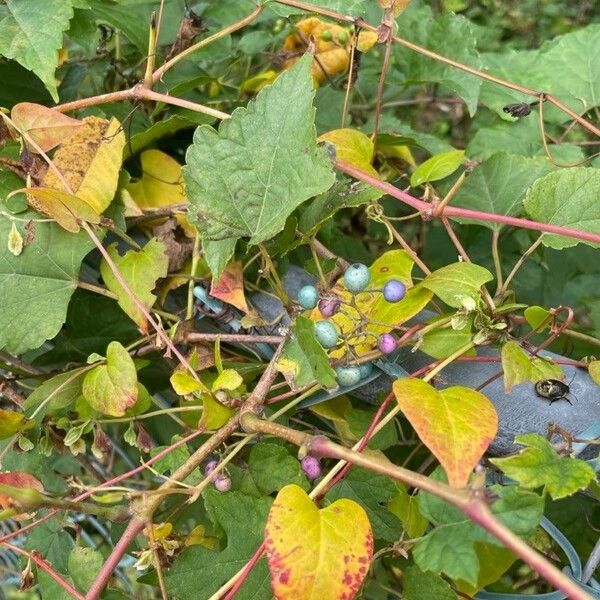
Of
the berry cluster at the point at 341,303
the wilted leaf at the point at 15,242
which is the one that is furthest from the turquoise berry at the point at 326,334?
the wilted leaf at the point at 15,242

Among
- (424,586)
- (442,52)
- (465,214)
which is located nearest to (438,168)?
(465,214)

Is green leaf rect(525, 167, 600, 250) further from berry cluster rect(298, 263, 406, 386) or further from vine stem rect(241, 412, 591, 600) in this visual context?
vine stem rect(241, 412, 591, 600)

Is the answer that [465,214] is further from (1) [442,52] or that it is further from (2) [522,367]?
(1) [442,52]

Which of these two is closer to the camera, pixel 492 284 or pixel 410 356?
pixel 410 356

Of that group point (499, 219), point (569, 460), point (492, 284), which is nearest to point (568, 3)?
point (492, 284)

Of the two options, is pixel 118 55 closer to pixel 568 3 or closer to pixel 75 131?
pixel 75 131

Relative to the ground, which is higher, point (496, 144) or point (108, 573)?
point (496, 144)

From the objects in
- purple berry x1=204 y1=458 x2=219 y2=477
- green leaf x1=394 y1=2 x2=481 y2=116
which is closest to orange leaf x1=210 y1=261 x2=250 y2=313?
purple berry x1=204 y1=458 x2=219 y2=477
